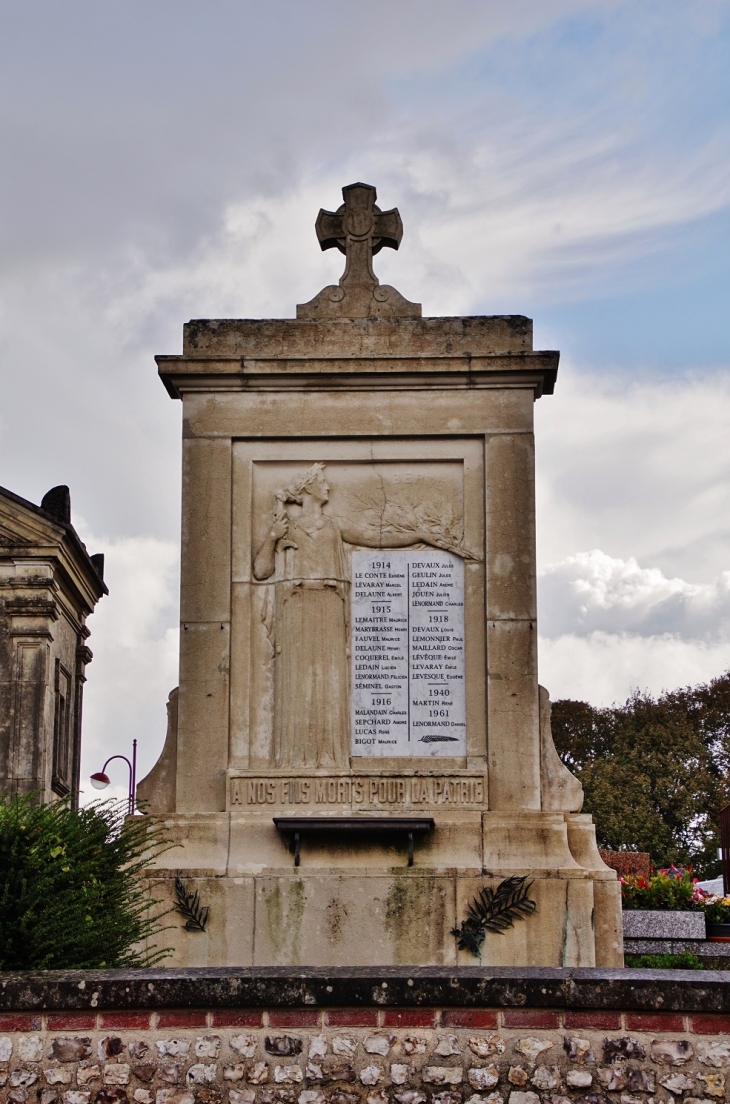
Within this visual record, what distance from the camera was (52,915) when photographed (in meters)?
9.05

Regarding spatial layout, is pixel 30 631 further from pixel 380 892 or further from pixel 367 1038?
pixel 367 1038

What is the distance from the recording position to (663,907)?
55.9 ft

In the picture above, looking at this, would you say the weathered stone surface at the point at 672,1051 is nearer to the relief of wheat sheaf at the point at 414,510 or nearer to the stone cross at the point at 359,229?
the relief of wheat sheaf at the point at 414,510

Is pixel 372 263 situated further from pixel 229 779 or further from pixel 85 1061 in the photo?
pixel 85 1061

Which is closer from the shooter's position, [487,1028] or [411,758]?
[487,1028]

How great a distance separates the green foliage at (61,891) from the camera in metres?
8.92

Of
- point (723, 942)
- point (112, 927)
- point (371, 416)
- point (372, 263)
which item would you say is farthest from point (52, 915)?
point (723, 942)

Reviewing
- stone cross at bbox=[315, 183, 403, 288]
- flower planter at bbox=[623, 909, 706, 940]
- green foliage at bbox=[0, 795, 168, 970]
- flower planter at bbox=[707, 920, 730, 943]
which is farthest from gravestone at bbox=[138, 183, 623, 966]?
flower planter at bbox=[707, 920, 730, 943]

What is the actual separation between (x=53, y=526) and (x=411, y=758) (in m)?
15.2

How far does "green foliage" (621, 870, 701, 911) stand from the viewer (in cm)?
1702

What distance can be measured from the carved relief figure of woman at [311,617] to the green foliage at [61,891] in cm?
334

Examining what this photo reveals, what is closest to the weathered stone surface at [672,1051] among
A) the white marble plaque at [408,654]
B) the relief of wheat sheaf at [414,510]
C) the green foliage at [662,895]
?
the white marble plaque at [408,654]

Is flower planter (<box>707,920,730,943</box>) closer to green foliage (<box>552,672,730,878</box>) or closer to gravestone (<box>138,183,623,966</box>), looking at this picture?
gravestone (<box>138,183,623,966</box>)

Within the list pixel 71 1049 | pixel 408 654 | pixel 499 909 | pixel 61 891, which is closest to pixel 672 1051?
pixel 71 1049
